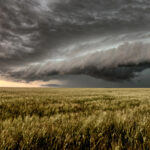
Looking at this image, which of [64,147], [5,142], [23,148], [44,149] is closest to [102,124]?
[64,147]

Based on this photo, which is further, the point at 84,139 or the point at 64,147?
the point at 84,139

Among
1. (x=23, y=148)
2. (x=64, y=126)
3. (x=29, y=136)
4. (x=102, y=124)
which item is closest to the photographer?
(x=23, y=148)

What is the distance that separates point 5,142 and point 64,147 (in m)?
0.75

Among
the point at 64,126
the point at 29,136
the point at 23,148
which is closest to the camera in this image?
the point at 23,148

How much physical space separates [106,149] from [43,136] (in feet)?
2.92

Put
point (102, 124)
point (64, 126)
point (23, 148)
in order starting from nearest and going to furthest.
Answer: point (23, 148)
point (64, 126)
point (102, 124)

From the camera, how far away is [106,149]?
1.54 metres

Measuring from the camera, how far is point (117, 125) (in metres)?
2.38

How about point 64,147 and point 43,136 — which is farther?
point 43,136

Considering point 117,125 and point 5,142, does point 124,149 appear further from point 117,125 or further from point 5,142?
point 5,142

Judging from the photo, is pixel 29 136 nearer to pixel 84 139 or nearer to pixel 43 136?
pixel 43 136

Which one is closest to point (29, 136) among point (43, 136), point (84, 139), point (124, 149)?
point (43, 136)

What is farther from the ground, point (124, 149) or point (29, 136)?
point (29, 136)

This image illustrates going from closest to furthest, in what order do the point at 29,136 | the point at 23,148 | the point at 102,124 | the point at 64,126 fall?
the point at 23,148
the point at 29,136
the point at 64,126
the point at 102,124
